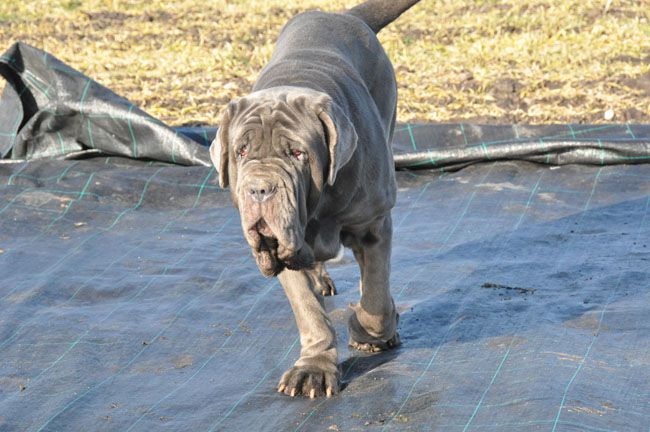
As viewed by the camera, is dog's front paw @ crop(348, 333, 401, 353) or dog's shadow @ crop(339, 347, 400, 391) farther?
dog's front paw @ crop(348, 333, 401, 353)

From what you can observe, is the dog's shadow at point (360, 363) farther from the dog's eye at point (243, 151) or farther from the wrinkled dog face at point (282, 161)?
the dog's eye at point (243, 151)

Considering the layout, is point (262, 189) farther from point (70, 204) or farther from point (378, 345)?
point (70, 204)

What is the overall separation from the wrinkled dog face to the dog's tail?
2.03m

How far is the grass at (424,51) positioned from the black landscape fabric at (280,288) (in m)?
1.95

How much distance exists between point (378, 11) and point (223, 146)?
2237mm

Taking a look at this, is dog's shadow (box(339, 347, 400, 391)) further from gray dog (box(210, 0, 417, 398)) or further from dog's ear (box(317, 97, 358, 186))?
dog's ear (box(317, 97, 358, 186))

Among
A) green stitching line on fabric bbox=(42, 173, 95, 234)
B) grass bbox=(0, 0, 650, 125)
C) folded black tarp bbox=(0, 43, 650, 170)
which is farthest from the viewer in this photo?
grass bbox=(0, 0, 650, 125)

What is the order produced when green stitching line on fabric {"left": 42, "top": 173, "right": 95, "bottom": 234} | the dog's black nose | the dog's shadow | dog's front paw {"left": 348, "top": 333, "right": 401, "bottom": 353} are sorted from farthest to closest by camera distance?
1. green stitching line on fabric {"left": 42, "top": 173, "right": 95, "bottom": 234}
2. dog's front paw {"left": 348, "top": 333, "right": 401, "bottom": 353}
3. the dog's shadow
4. the dog's black nose

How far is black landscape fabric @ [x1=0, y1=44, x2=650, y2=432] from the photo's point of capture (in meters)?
3.82

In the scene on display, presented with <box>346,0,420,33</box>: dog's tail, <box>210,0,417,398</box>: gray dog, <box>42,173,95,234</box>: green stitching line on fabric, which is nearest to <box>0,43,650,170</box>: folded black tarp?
<box>42,173,95,234</box>: green stitching line on fabric

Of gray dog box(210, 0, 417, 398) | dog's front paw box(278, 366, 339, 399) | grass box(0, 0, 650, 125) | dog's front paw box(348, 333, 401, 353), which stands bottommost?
grass box(0, 0, 650, 125)

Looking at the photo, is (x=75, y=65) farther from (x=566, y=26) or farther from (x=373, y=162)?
(x=373, y=162)

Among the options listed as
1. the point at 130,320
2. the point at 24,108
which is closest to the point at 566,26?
the point at 24,108

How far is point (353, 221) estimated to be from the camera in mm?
4160
